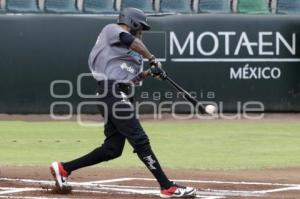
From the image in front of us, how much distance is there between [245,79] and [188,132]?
3.71 m

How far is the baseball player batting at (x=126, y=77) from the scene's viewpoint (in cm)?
836

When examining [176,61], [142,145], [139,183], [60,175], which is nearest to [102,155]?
[60,175]

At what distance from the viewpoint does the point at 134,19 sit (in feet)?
28.0

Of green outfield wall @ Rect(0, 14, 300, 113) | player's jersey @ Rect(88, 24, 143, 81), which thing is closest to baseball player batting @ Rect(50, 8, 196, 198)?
player's jersey @ Rect(88, 24, 143, 81)

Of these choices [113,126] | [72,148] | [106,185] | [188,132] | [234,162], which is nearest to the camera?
[113,126]

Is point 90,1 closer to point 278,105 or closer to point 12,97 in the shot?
point 12,97

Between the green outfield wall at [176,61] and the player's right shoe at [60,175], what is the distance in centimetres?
1136

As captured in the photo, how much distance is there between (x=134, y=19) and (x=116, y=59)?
42 centimetres

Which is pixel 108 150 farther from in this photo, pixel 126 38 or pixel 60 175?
pixel 126 38

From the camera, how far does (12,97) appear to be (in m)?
20.2

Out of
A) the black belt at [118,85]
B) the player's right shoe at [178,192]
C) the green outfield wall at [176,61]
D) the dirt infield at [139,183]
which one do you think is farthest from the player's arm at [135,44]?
the green outfield wall at [176,61]

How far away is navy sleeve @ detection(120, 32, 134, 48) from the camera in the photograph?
834 cm

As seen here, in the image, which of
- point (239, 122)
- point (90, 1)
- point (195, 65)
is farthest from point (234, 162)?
point (90, 1)

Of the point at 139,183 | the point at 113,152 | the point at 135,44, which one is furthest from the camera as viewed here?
the point at 139,183
